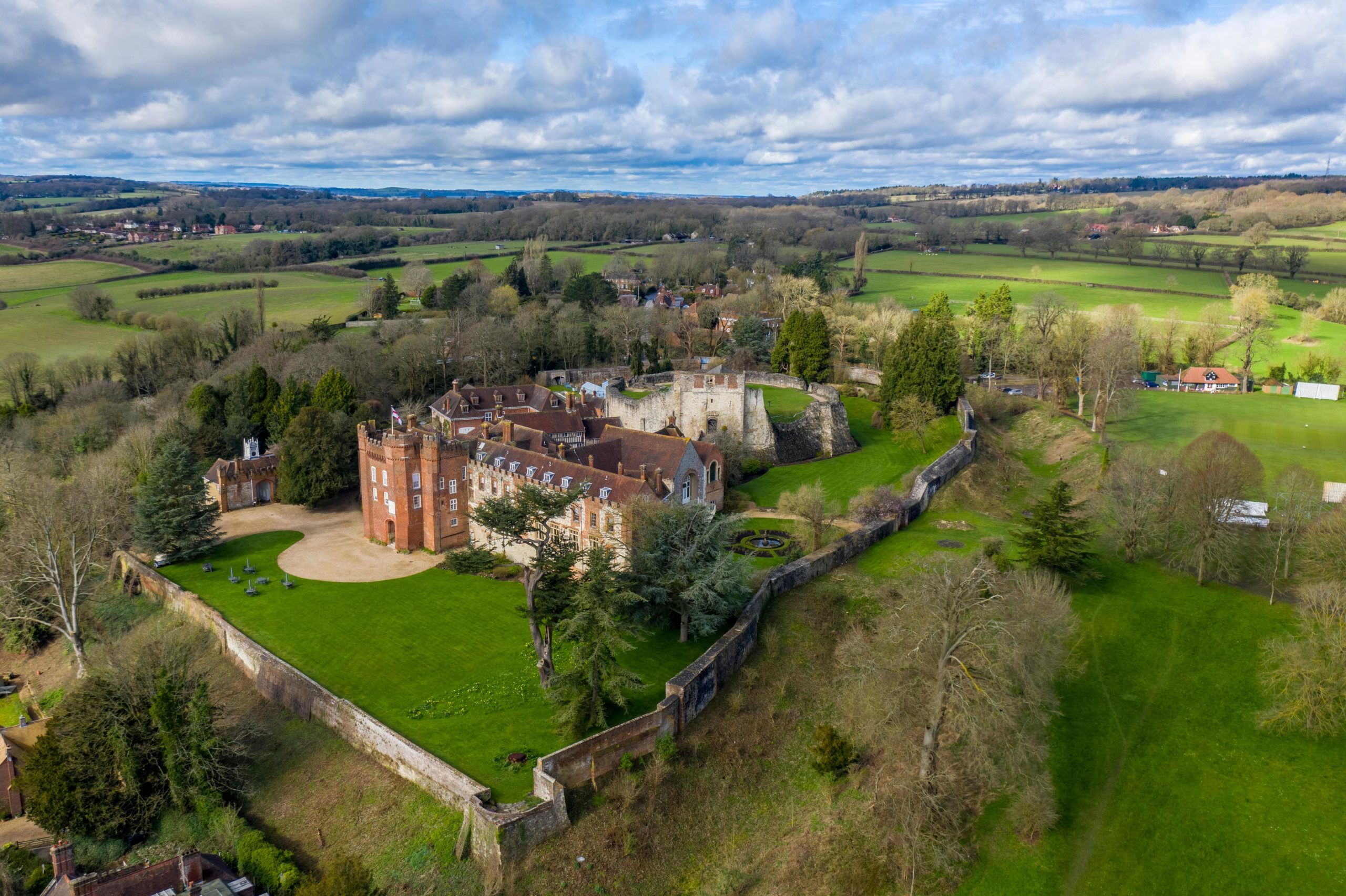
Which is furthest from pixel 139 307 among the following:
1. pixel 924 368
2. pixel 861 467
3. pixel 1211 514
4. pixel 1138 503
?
pixel 1211 514

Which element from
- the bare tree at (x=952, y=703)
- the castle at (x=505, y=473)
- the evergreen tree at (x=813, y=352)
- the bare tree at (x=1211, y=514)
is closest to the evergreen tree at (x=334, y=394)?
the castle at (x=505, y=473)

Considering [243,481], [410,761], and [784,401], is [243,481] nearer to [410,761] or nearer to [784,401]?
[410,761]

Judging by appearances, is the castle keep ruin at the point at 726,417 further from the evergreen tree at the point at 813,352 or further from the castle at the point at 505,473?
the evergreen tree at the point at 813,352

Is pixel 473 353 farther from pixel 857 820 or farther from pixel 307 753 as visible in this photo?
pixel 857 820

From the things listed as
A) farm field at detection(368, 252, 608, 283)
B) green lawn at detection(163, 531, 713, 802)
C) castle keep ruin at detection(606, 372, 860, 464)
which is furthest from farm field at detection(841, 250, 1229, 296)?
green lawn at detection(163, 531, 713, 802)

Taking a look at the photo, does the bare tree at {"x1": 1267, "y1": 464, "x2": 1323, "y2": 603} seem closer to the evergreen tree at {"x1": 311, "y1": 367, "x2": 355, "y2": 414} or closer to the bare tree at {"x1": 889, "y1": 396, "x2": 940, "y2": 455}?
the bare tree at {"x1": 889, "y1": 396, "x2": 940, "y2": 455}

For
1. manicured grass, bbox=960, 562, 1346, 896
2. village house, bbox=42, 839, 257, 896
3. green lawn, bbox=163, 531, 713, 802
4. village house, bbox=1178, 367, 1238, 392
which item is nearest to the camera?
manicured grass, bbox=960, 562, 1346, 896
